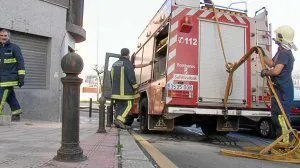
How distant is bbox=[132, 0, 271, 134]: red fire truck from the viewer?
7.97 meters

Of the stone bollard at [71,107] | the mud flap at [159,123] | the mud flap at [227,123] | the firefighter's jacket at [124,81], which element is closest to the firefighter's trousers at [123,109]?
the firefighter's jacket at [124,81]

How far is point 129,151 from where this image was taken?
5043 millimetres

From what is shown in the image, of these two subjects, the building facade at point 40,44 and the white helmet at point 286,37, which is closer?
the white helmet at point 286,37

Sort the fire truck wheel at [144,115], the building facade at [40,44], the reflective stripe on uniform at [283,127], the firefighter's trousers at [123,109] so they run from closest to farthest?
the reflective stripe on uniform at [283,127]
the firefighter's trousers at [123,109]
the fire truck wheel at [144,115]
the building facade at [40,44]

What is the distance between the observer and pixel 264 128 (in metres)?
10.2

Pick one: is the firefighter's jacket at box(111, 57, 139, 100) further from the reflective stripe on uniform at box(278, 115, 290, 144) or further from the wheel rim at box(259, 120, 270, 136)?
the reflective stripe on uniform at box(278, 115, 290, 144)

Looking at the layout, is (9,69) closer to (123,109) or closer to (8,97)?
(8,97)

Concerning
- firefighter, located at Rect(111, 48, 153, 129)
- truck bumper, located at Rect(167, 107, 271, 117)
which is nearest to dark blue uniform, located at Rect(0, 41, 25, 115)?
firefighter, located at Rect(111, 48, 153, 129)

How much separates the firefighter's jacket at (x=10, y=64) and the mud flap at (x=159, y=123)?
2.84 m

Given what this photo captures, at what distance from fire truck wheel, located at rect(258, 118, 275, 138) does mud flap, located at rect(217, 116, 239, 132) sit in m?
1.59

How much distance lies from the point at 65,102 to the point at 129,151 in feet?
4.39

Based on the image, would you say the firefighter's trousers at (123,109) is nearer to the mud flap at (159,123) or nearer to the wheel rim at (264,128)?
the mud flap at (159,123)

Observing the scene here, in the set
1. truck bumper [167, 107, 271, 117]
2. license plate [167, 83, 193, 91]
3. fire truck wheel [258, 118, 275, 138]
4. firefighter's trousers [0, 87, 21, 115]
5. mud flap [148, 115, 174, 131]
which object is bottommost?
fire truck wheel [258, 118, 275, 138]

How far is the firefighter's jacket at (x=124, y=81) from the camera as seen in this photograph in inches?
360
